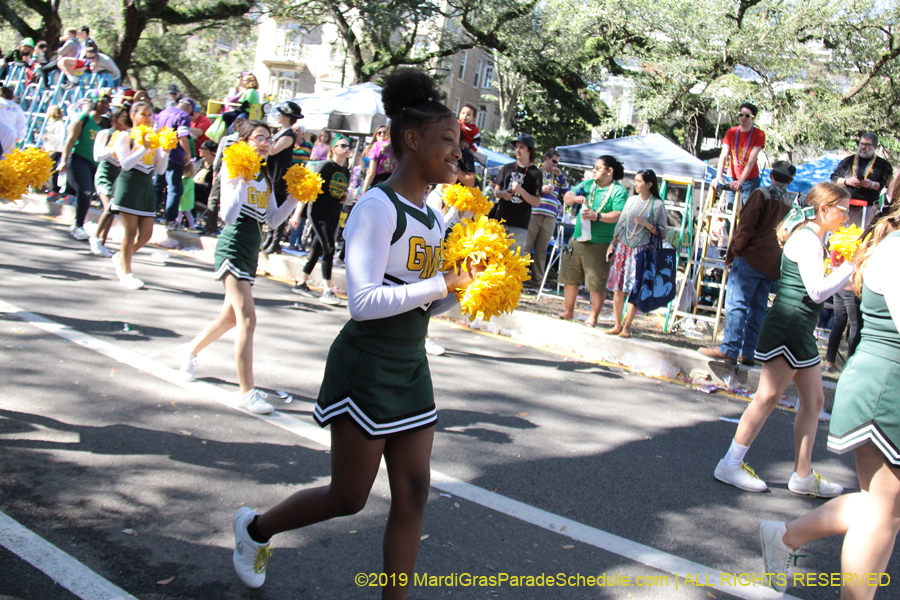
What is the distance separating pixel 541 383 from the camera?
22.7ft

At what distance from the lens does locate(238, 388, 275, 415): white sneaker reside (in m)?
5.04

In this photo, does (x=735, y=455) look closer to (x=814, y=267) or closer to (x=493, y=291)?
(x=814, y=267)

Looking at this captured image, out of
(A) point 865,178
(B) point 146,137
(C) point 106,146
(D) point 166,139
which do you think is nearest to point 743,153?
(A) point 865,178

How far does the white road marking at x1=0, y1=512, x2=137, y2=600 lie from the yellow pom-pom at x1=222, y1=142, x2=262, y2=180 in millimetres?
Answer: 2745

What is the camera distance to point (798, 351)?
4.58 metres

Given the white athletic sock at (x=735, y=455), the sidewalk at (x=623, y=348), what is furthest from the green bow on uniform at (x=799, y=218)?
the sidewalk at (x=623, y=348)

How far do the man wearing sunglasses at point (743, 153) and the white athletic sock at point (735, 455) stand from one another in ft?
16.4

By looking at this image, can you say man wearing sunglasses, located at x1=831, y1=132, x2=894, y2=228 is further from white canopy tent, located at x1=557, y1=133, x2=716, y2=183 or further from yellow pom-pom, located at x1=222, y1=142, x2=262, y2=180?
yellow pom-pom, located at x1=222, y1=142, x2=262, y2=180

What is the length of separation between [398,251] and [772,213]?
18.9 feet

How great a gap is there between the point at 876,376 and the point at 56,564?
3.47 metres

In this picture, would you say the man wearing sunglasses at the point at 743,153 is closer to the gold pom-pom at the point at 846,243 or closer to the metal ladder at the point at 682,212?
the metal ladder at the point at 682,212

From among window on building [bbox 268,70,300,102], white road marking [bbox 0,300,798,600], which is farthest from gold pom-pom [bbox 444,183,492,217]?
window on building [bbox 268,70,300,102]

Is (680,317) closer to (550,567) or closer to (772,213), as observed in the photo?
(772,213)

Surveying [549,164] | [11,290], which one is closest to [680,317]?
[549,164]
